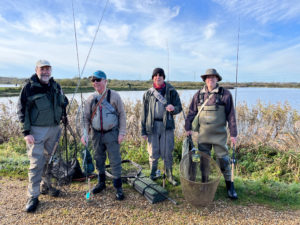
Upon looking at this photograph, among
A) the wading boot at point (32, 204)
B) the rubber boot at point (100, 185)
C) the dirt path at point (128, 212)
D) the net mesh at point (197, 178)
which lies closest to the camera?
the dirt path at point (128, 212)

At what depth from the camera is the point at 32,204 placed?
3.19 metres

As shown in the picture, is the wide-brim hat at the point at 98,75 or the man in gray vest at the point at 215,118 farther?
the man in gray vest at the point at 215,118

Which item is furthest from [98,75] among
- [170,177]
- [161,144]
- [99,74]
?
[170,177]

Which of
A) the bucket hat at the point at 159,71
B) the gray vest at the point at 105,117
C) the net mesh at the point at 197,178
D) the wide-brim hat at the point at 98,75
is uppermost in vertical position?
the bucket hat at the point at 159,71

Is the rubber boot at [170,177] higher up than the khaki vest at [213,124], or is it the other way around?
the khaki vest at [213,124]

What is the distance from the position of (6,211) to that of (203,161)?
3.43m

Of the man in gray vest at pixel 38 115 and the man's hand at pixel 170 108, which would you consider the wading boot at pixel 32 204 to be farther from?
the man's hand at pixel 170 108

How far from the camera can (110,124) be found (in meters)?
3.32

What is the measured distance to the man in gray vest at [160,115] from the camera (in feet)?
12.3

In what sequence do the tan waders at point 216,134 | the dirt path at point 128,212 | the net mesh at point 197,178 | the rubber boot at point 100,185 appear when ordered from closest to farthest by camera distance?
the dirt path at point 128,212 → the net mesh at point 197,178 → the tan waders at point 216,134 → the rubber boot at point 100,185

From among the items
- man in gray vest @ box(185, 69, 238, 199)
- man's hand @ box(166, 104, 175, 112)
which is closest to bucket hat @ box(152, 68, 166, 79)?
man's hand @ box(166, 104, 175, 112)

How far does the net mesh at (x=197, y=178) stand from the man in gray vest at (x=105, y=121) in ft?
3.83

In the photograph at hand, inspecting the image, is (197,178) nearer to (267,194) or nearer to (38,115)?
(267,194)

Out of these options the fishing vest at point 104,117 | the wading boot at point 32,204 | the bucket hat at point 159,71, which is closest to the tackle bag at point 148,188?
the fishing vest at point 104,117
